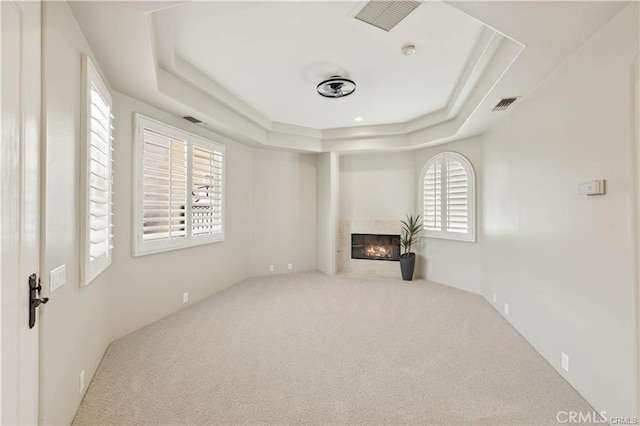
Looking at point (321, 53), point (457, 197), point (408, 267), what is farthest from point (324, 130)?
→ point (408, 267)

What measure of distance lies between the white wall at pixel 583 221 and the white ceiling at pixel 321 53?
249mm

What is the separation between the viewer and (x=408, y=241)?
224 inches

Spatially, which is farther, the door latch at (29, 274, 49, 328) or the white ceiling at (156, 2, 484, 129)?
the white ceiling at (156, 2, 484, 129)

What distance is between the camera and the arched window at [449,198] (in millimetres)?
4863

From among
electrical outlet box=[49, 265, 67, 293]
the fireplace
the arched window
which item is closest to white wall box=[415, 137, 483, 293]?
the arched window

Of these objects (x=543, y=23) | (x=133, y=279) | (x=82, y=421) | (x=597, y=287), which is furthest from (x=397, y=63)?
(x=82, y=421)

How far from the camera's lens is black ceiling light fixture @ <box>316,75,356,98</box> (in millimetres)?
3304

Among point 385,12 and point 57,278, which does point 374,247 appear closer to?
point 385,12

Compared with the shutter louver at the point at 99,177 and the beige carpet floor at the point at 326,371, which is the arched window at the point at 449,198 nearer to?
the beige carpet floor at the point at 326,371

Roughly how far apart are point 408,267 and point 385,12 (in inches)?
170

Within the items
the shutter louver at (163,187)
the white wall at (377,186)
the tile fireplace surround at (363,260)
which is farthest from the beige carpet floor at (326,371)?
the white wall at (377,186)

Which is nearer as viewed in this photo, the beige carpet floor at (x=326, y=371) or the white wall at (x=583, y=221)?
the white wall at (x=583, y=221)

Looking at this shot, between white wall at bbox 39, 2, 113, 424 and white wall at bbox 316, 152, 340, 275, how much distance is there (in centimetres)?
427

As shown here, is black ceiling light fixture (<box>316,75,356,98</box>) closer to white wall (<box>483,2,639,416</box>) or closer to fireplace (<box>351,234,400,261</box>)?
white wall (<box>483,2,639,416</box>)
